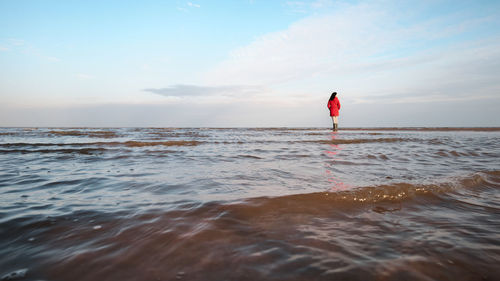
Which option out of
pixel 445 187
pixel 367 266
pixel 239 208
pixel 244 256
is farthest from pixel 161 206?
pixel 445 187

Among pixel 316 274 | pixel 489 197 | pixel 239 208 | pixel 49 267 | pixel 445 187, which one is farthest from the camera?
pixel 445 187

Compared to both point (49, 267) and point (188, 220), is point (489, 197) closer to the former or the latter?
point (188, 220)

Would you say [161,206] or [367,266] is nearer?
[367,266]

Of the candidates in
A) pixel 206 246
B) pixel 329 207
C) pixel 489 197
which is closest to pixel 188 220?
pixel 206 246

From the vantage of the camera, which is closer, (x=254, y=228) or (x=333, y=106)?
(x=254, y=228)

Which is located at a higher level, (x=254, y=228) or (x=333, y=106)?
(x=333, y=106)

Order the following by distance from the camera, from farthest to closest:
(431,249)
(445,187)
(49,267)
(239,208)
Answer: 1. (445,187)
2. (239,208)
3. (431,249)
4. (49,267)

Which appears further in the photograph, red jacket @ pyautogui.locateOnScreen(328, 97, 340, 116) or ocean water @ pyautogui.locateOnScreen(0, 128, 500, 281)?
red jacket @ pyautogui.locateOnScreen(328, 97, 340, 116)

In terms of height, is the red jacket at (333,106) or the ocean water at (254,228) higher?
the red jacket at (333,106)

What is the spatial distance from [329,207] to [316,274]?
1.08 m

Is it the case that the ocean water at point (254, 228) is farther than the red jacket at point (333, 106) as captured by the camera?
No

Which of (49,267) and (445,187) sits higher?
(445,187)

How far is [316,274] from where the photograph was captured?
1.20 m

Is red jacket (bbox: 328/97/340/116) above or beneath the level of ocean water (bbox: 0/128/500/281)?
above
